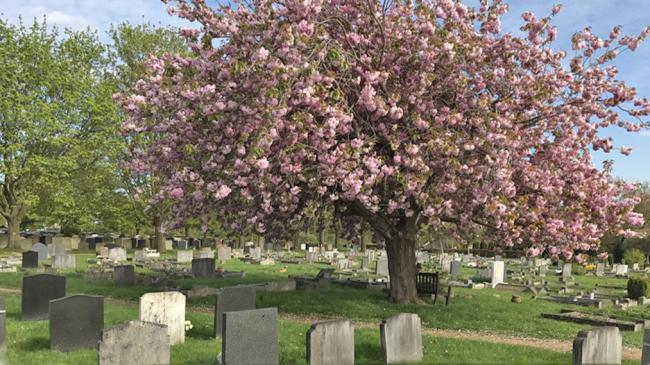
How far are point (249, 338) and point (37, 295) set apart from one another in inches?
294

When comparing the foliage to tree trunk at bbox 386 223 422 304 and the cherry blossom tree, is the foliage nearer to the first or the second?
the cherry blossom tree

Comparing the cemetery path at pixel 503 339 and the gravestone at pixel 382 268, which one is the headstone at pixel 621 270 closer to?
the gravestone at pixel 382 268

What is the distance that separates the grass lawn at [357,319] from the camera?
11.5 m

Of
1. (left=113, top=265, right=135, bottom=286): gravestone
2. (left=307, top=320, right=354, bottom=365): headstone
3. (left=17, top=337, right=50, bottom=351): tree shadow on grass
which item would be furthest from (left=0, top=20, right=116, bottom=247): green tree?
(left=307, top=320, right=354, bottom=365): headstone

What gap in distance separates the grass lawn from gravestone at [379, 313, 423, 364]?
1.45 ft

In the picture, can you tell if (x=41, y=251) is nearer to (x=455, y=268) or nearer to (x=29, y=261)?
(x=29, y=261)

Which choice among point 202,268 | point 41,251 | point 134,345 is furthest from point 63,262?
point 134,345

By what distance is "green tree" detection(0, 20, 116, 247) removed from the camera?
39938mm

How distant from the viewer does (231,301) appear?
13305mm

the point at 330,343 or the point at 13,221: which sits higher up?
the point at 13,221

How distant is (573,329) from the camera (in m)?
15.9

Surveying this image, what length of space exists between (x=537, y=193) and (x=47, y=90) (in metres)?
36.5

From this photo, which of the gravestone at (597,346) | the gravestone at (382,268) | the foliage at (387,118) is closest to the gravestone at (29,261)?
the foliage at (387,118)

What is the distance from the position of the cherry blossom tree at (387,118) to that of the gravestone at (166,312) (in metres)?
2.92
